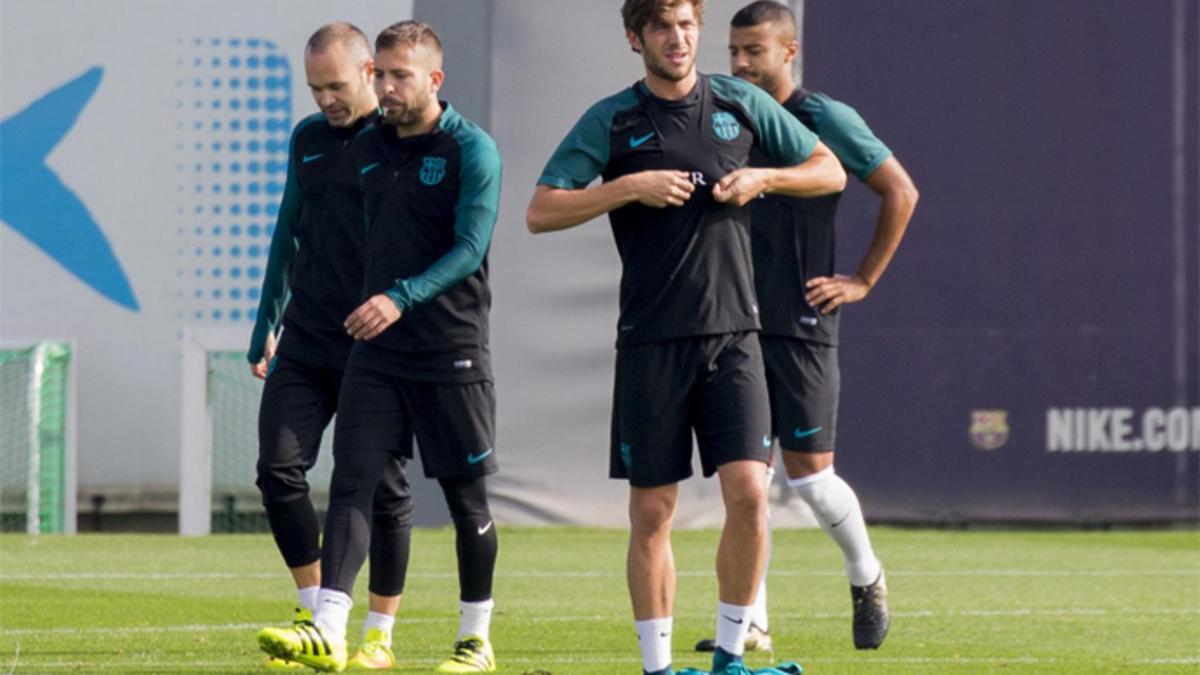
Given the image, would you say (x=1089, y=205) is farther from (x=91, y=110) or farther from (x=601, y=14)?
(x=91, y=110)

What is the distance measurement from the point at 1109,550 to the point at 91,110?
679 centimetres

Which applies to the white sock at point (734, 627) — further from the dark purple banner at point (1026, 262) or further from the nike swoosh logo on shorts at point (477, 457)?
the dark purple banner at point (1026, 262)

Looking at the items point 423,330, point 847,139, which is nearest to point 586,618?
point 423,330

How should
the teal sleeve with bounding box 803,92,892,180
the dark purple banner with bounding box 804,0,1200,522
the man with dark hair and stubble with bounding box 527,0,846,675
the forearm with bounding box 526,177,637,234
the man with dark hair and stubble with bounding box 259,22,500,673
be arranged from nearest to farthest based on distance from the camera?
the forearm with bounding box 526,177,637,234
the man with dark hair and stubble with bounding box 527,0,846,675
the man with dark hair and stubble with bounding box 259,22,500,673
the teal sleeve with bounding box 803,92,892,180
the dark purple banner with bounding box 804,0,1200,522

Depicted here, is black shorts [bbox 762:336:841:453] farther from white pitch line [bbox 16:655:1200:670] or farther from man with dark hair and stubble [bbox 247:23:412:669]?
man with dark hair and stubble [bbox 247:23:412:669]

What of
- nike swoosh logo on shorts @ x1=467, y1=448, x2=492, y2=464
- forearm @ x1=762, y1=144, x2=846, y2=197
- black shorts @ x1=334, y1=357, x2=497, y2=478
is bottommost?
nike swoosh logo on shorts @ x1=467, y1=448, x2=492, y2=464

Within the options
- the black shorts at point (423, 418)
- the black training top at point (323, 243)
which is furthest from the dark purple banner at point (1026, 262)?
the black shorts at point (423, 418)

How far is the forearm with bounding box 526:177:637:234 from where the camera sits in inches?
219

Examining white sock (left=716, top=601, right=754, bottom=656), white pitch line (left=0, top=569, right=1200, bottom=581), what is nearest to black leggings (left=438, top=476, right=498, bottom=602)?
white sock (left=716, top=601, right=754, bottom=656)

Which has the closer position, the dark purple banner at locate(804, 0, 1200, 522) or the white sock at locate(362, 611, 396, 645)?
the white sock at locate(362, 611, 396, 645)

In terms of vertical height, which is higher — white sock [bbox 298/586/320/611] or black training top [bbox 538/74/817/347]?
black training top [bbox 538/74/817/347]

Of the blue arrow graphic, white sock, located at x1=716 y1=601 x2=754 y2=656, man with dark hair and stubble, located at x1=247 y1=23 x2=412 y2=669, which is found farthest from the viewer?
the blue arrow graphic

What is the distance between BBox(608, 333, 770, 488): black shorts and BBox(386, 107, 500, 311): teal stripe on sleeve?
734 mm

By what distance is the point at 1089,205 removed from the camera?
14.0 meters
